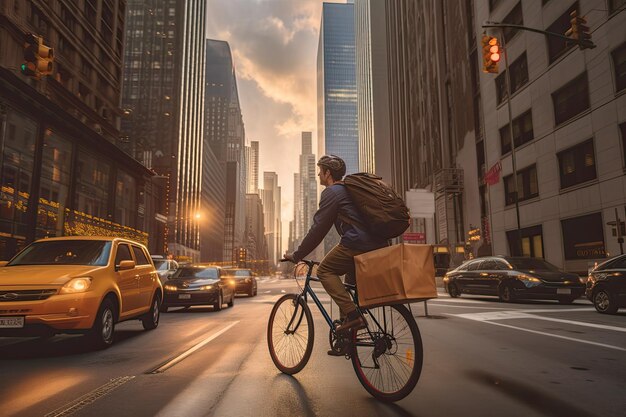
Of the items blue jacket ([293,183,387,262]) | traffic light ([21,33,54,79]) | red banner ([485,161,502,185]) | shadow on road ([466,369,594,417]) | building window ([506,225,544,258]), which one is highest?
red banner ([485,161,502,185])

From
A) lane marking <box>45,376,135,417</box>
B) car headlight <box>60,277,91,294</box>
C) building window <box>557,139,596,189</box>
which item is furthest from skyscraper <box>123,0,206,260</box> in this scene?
lane marking <box>45,376,135,417</box>

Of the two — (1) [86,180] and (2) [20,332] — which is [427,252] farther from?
(1) [86,180]

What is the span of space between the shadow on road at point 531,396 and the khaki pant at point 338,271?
161 centimetres

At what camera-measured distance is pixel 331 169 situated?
4570 millimetres

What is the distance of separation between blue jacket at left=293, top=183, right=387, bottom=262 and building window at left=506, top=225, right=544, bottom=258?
26.5 m

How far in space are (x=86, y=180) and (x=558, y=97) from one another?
122 feet

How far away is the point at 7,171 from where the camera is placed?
29047 millimetres

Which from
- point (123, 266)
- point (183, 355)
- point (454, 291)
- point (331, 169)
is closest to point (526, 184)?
point (454, 291)

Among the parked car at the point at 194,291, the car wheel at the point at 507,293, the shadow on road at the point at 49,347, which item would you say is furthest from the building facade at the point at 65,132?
the car wheel at the point at 507,293

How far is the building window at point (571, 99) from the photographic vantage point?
24297 millimetres

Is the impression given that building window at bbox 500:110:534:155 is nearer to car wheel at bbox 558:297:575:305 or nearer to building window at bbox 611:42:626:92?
building window at bbox 611:42:626:92

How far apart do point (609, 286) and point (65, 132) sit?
122ft

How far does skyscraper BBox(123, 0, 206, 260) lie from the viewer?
106 m

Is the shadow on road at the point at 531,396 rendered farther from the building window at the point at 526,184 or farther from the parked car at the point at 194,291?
the building window at the point at 526,184
